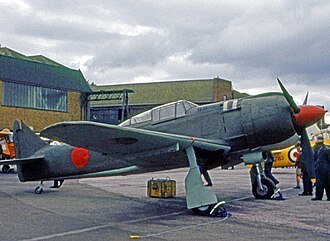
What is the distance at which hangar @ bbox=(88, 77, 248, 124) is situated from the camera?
57875 millimetres

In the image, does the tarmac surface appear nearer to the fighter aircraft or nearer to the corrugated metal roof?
the fighter aircraft

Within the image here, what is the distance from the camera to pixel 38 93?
4916 centimetres

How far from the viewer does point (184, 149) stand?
29.8 ft

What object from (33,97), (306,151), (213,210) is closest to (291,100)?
(306,151)

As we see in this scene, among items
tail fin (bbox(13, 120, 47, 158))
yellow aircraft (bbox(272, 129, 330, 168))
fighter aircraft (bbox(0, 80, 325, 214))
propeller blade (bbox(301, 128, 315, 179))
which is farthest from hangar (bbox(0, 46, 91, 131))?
propeller blade (bbox(301, 128, 315, 179))

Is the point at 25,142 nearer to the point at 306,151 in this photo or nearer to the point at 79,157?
the point at 79,157

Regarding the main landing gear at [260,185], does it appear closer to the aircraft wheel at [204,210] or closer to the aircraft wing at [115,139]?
the aircraft wing at [115,139]

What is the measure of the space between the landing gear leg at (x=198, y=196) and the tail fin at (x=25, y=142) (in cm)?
558

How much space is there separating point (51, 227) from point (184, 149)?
295 cm

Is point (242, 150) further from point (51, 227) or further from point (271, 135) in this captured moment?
point (51, 227)

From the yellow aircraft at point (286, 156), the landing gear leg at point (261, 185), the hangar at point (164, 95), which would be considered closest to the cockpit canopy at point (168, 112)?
the landing gear leg at point (261, 185)

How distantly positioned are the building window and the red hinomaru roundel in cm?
3669

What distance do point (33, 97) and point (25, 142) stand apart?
37.1m

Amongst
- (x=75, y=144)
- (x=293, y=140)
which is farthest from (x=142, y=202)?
(x=293, y=140)
